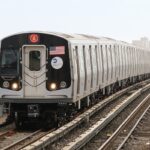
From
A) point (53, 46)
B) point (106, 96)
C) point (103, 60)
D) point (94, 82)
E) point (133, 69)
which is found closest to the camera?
point (53, 46)

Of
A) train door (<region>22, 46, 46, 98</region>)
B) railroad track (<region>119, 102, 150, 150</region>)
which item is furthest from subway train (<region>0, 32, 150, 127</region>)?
railroad track (<region>119, 102, 150, 150</region>)

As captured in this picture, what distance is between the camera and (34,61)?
612 inches

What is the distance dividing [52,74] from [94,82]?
4.67 metres

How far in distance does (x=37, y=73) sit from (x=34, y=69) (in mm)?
140

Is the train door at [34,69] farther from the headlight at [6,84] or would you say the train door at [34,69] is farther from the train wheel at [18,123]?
the train wheel at [18,123]

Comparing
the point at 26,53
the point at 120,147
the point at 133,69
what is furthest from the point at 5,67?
the point at 133,69

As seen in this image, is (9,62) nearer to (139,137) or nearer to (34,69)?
(34,69)

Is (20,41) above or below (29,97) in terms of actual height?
above

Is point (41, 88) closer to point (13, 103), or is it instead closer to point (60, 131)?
point (13, 103)

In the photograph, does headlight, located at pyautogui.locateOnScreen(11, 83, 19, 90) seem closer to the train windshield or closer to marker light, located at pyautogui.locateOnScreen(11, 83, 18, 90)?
marker light, located at pyautogui.locateOnScreen(11, 83, 18, 90)

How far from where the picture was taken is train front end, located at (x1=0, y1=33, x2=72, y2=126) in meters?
15.4

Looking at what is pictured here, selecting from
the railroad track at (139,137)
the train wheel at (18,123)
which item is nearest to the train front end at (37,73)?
the train wheel at (18,123)

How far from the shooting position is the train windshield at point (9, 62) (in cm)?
1556

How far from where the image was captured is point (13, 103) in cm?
1573
